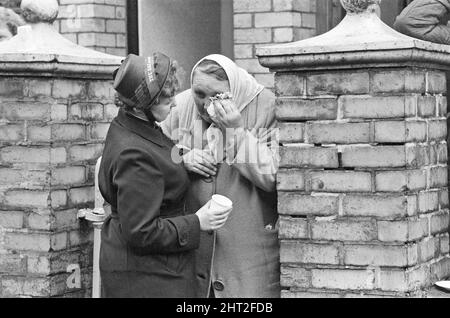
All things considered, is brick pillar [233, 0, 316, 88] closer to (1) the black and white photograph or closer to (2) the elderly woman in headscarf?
(1) the black and white photograph

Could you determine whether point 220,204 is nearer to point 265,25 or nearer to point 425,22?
point 425,22

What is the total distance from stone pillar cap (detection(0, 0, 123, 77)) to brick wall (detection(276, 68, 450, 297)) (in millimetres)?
1083

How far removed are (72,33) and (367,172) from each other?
489 cm

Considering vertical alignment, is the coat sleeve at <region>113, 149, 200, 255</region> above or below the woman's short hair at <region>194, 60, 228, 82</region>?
below

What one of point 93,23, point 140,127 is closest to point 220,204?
point 140,127

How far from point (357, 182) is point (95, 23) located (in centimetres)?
474

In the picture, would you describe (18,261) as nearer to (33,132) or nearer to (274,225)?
(33,132)

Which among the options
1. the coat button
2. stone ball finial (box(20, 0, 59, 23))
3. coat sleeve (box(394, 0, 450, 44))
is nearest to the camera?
the coat button

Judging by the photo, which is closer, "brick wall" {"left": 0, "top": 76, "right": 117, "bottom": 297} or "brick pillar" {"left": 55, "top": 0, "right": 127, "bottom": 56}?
"brick wall" {"left": 0, "top": 76, "right": 117, "bottom": 297}

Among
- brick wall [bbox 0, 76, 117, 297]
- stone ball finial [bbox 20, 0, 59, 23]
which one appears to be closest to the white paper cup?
brick wall [bbox 0, 76, 117, 297]

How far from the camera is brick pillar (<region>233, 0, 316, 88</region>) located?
741 cm
